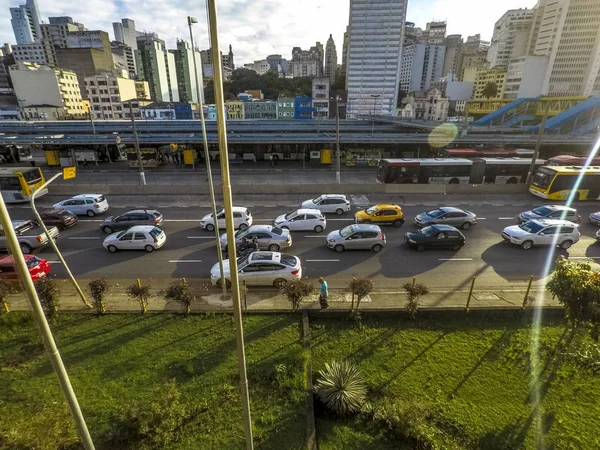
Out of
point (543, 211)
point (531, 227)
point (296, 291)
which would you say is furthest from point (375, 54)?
point (296, 291)

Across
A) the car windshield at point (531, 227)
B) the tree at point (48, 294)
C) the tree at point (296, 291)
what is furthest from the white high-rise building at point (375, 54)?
the tree at point (48, 294)

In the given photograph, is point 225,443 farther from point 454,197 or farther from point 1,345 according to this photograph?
point 454,197

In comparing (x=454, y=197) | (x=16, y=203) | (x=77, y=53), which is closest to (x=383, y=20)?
(x=77, y=53)

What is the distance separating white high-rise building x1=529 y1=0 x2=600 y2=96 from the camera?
3730 inches

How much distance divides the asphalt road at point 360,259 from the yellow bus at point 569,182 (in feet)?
15.8

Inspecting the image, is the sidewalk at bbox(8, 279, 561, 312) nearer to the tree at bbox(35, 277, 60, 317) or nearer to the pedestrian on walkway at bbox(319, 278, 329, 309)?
the pedestrian on walkway at bbox(319, 278, 329, 309)

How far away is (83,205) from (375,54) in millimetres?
128812

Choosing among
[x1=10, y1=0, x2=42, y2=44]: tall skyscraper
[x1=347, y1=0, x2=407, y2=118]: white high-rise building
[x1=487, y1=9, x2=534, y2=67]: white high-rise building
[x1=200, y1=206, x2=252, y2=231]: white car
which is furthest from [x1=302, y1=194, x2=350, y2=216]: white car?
[x1=10, y1=0, x2=42, y2=44]: tall skyscraper

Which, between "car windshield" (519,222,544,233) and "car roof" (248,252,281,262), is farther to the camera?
"car windshield" (519,222,544,233)

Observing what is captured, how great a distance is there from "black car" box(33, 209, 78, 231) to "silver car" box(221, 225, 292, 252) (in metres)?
11.3

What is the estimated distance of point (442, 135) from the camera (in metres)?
40.1

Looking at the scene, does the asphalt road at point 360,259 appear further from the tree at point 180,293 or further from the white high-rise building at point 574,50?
the white high-rise building at point 574,50

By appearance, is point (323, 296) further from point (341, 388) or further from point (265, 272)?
point (341, 388)

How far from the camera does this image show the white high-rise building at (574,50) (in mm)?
94750
